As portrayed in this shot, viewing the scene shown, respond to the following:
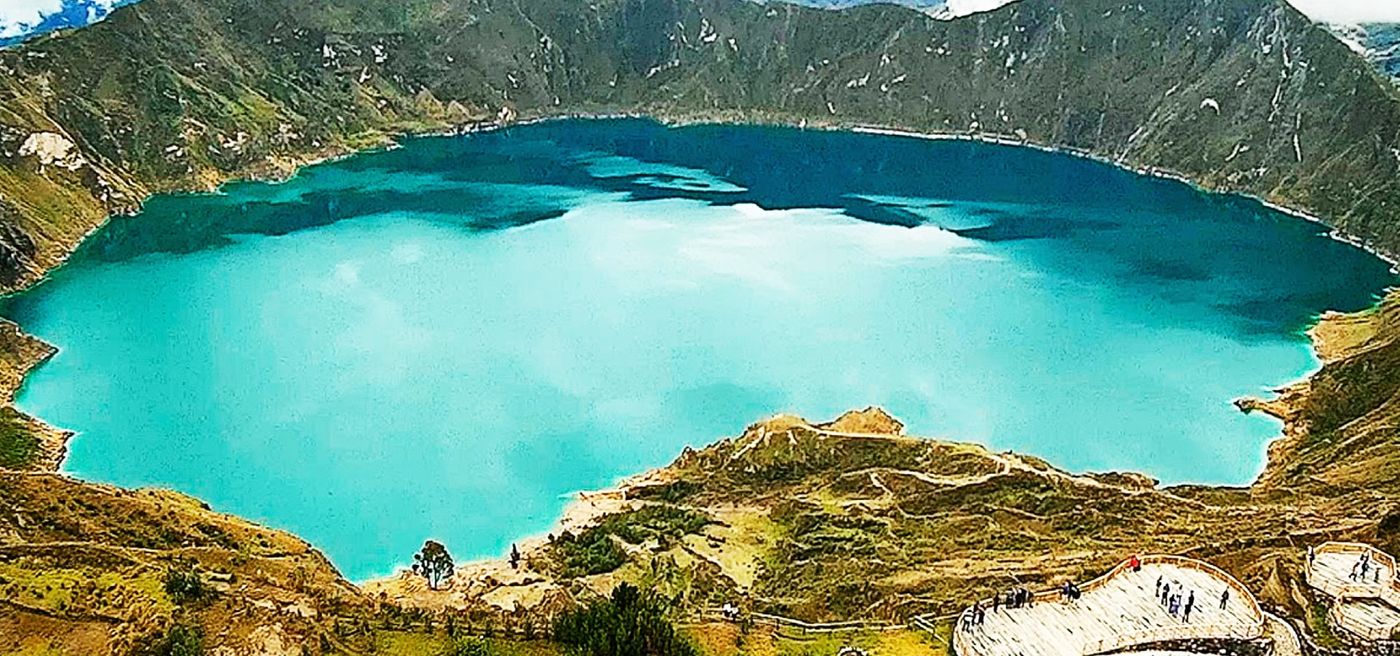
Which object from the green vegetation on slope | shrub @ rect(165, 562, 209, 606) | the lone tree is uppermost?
the green vegetation on slope

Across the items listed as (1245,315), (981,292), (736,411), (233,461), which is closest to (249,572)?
(233,461)

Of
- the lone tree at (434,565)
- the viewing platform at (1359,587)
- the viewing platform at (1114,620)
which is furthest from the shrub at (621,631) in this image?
the lone tree at (434,565)

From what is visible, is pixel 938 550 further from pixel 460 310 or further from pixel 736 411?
pixel 460 310

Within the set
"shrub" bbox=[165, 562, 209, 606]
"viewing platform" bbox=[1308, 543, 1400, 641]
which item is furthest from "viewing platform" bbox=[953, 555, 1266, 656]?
"shrub" bbox=[165, 562, 209, 606]

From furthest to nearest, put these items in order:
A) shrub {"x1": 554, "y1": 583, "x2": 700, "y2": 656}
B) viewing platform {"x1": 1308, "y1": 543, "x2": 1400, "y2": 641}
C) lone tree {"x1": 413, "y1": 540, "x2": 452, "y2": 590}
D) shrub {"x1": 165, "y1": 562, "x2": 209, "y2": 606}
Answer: lone tree {"x1": 413, "y1": 540, "x2": 452, "y2": 590} < viewing platform {"x1": 1308, "y1": 543, "x2": 1400, "y2": 641} < shrub {"x1": 165, "y1": 562, "x2": 209, "y2": 606} < shrub {"x1": 554, "y1": 583, "x2": 700, "y2": 656}

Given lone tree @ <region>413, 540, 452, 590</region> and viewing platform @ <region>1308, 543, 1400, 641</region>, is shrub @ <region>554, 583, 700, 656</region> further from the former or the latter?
lone tree @ <region>413, 540, 452, 590</region>

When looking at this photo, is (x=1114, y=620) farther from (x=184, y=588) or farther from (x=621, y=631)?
(x=184, y=588)

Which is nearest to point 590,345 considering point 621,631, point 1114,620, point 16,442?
point 16,442
